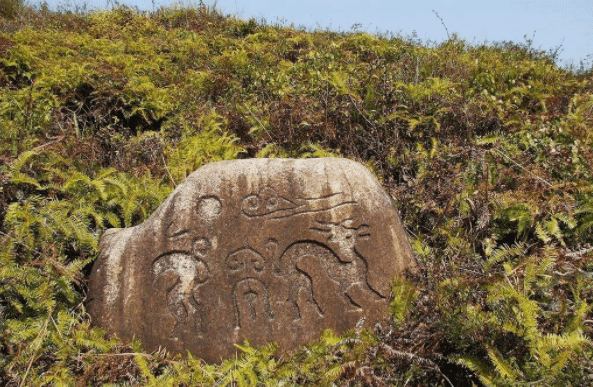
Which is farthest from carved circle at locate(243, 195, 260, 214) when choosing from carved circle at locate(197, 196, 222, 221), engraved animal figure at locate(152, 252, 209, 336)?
engraved animal figure at locate(152, 252, 209, 336)

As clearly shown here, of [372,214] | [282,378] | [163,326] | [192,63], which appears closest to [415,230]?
[372,214]

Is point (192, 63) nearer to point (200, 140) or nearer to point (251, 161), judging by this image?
point (200, 140)

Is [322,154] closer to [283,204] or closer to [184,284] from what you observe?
[283,204]

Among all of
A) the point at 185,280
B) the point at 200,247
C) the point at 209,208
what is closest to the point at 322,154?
the point at 209,208

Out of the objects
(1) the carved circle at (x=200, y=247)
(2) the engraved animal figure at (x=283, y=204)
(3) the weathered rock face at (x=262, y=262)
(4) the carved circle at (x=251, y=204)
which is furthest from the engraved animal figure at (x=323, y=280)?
(1) the carved circle at (x=200, y=247)

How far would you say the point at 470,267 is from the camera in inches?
132

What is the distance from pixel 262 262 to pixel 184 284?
53 cm

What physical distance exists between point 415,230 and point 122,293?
7.77 feet

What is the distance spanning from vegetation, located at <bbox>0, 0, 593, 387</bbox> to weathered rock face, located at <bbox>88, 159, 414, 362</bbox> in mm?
168

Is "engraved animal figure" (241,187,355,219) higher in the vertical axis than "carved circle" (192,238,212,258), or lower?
higher

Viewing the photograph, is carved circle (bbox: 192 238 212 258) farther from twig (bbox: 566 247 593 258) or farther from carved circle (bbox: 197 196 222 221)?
twig (bbox: 566 247 593 258)

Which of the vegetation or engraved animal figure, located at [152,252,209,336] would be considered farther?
engraved animal figure, located at [152,252,209,336]

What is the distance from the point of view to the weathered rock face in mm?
3096

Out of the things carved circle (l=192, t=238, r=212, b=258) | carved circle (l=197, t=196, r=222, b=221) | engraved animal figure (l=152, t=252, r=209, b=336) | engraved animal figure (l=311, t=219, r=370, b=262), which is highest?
carved circle (l=197, t=196, r=222, b=221)
